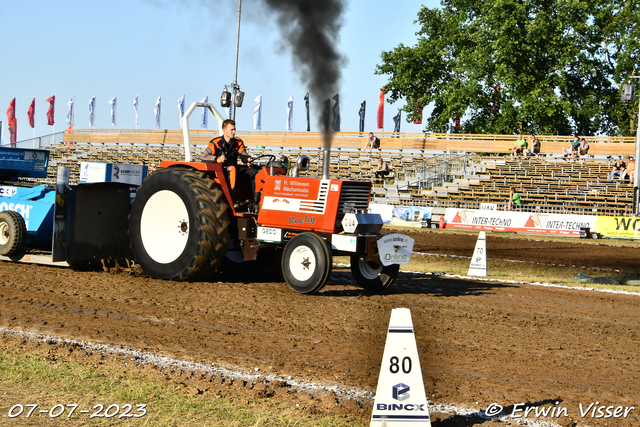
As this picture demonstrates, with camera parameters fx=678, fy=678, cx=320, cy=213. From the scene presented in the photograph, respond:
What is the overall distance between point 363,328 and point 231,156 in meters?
3.53

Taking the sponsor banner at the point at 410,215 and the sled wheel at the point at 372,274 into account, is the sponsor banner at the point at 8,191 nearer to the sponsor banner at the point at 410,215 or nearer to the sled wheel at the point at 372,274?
the sled wheel at the point at 372,274

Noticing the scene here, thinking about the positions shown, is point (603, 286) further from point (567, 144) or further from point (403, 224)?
point (567, 144)

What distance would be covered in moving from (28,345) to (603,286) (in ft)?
30.3

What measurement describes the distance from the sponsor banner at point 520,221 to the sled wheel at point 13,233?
18736 millimetres

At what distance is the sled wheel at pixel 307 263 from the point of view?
25.7 feet

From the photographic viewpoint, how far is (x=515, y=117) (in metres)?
41.5

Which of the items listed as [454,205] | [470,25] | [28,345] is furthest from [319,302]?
[470,25]

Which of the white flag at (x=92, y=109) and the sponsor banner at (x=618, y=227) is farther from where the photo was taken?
the white flag at (x=92, y=109)

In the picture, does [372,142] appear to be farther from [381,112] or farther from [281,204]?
[281,204]

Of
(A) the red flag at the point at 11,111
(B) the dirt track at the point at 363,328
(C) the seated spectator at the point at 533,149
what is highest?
(A) the red flag at the point at 11,111

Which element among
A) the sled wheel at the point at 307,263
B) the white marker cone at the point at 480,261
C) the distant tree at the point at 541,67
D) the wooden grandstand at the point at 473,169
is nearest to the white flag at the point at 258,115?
the wooden grandstand at the point at 473,169

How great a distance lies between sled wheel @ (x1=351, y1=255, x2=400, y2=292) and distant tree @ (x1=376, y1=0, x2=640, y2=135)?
33.2 meters

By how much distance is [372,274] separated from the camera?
8.84 meters

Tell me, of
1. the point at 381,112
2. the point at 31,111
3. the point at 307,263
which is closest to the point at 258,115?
the point at 381,112
